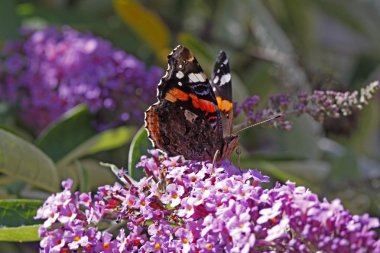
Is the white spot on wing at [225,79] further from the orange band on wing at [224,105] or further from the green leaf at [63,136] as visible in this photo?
the green leaf at [63,136]

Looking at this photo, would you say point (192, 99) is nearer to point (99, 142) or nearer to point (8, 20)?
point (99, 142)

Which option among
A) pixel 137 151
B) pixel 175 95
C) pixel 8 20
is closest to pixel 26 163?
pixel 137 151

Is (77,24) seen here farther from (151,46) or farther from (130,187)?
(130,187)

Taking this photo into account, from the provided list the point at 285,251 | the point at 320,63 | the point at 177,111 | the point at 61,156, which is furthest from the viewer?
the point at 320,63

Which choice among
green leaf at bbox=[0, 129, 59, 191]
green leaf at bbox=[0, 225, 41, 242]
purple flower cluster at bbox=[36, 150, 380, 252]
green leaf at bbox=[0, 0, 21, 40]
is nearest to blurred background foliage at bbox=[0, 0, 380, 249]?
green leaf at bbox=[0, 0, 21, 40]

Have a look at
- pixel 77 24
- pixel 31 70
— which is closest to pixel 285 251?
pixel 31 70

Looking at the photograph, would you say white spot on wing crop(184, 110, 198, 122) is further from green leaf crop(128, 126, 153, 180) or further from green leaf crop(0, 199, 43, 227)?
green leaf crop(0, 199, 43, 227)
